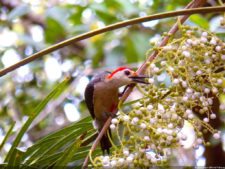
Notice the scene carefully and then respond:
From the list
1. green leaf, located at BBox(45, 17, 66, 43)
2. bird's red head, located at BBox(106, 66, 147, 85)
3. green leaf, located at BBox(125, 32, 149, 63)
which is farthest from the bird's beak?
green leaf, located at BBox(45, 17, 66, 43)

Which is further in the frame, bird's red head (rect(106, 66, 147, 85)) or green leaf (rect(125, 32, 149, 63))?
green leaf (rect(125, 32, 149, 63))

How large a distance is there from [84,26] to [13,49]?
2.19 ft

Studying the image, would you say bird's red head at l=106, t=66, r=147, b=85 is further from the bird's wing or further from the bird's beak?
the bird's wing

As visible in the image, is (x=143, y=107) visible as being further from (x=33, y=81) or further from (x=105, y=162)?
(x=33, y=81)

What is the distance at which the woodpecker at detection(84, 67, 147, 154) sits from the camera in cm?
153

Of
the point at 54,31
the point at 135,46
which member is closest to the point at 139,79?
the point at 135,46

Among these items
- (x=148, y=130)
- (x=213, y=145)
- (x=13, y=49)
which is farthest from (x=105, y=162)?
(x=13, y=49)

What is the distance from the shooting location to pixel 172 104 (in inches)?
46.1

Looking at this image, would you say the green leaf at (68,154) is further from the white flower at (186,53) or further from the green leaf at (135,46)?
the green leaf at (135,46)

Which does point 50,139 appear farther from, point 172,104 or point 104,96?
point 172,104

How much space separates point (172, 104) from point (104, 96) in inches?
20.2

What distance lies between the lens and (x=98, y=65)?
331cm

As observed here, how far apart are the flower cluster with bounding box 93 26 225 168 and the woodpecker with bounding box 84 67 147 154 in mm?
292

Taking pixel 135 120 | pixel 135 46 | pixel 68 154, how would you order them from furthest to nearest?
pixel 135 46
pixel 68 154
pixel 135 120
